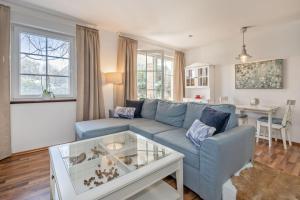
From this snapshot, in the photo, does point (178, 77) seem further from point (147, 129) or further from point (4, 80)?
point (4, 80)

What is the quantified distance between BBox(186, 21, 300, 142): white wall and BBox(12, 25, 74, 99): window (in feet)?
12.0

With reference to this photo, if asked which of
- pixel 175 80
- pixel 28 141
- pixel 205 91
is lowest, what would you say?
pixel 28 141

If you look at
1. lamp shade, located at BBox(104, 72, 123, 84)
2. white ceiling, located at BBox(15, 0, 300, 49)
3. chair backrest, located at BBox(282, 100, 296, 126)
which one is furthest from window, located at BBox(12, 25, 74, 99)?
chair backrest, located at BBox(282, 100, 296, 126)

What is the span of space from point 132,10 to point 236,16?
1.85m

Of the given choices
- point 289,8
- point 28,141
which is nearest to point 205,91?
point 289,8

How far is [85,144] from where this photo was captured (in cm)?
185

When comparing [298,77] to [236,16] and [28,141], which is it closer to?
[236,16]

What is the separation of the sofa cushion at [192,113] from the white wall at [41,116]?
218 centimetres

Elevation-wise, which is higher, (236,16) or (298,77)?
(236,16)

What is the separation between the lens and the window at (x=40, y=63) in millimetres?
2629

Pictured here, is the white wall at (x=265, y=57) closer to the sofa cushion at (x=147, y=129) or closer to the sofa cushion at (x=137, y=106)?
the sofa cushion at (x=137, y=106)

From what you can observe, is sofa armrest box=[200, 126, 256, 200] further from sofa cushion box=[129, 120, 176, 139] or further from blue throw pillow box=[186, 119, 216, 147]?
sofa cushion box=[129, 120, 176, 139]

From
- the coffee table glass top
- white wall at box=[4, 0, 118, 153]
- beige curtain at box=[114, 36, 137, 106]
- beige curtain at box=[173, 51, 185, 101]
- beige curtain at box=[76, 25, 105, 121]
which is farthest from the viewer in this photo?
beige curtain at box=[173, 51, 185, 101]

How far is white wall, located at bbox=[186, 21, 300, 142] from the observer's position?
3.17 meters
